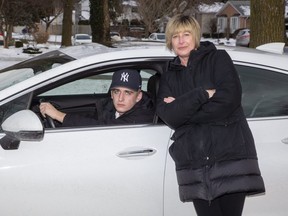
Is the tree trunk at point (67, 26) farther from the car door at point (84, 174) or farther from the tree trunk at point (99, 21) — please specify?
the car door at point (84, 174)

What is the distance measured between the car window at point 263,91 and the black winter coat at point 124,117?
61cm

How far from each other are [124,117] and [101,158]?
0.40 metres

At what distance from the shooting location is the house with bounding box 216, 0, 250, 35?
64575mm

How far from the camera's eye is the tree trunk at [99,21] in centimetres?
1534

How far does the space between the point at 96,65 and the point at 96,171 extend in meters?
0.64

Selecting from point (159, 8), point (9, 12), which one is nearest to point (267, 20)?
point (9, 12)

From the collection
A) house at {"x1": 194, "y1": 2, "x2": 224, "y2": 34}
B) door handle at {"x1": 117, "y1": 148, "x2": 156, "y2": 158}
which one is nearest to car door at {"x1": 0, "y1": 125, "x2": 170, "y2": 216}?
door handle at {"x1": 117, "y1": 148, "x2": 156, "y2": 158}

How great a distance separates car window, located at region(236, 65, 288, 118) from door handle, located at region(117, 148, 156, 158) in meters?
0.68

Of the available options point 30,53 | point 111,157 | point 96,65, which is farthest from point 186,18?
point 30,53

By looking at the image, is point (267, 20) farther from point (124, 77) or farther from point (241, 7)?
point (241, 7)

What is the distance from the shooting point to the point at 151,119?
324cm

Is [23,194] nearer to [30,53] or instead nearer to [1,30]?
[30,53]

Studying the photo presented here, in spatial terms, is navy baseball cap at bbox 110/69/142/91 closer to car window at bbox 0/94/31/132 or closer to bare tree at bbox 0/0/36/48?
car window at bbox 0/94/31/132

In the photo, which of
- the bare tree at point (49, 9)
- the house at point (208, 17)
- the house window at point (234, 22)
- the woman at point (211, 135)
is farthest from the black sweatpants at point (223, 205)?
the house window at point (234, 22)
